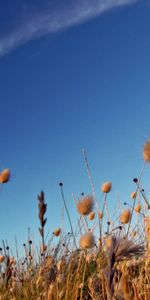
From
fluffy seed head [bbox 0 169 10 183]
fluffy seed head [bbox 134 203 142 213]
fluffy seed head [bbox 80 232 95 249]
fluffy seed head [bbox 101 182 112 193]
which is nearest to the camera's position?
fluffy seed head [bbox 80 232 95 249]

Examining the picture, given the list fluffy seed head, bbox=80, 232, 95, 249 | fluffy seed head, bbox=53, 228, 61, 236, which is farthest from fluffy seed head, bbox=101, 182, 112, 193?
fluffy seed head, bbox=80, 232, 95, 249

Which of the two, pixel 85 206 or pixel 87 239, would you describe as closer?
pixel 87 239

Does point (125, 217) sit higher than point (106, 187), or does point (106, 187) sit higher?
point (106, 187)

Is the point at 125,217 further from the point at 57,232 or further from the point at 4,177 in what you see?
the point at 4,177

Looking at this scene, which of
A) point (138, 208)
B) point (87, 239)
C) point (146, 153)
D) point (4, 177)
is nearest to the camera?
point (87, 239)

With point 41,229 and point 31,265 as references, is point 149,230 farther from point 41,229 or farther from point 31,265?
point 41,229

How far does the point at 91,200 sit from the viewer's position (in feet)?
9.27

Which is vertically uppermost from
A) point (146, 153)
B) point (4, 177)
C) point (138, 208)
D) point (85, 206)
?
point (4, 177)

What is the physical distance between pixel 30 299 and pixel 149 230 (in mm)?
1134

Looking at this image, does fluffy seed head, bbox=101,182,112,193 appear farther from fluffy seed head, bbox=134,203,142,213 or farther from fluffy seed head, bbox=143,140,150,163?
fluffy seed head, bbox=134,203,142,213

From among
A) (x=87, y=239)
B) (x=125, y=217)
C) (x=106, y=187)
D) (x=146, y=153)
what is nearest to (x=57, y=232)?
(x=106, y=187)

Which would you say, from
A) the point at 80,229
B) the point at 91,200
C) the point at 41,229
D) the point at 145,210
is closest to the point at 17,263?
the point at 80,229

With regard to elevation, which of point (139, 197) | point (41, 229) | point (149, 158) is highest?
point (139, 197)

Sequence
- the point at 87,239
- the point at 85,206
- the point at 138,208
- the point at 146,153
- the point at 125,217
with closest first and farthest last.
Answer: the point at 87,239 → the point at 85,206 → the point at 146,153 → the point at 125,217 → the point at 138,208
